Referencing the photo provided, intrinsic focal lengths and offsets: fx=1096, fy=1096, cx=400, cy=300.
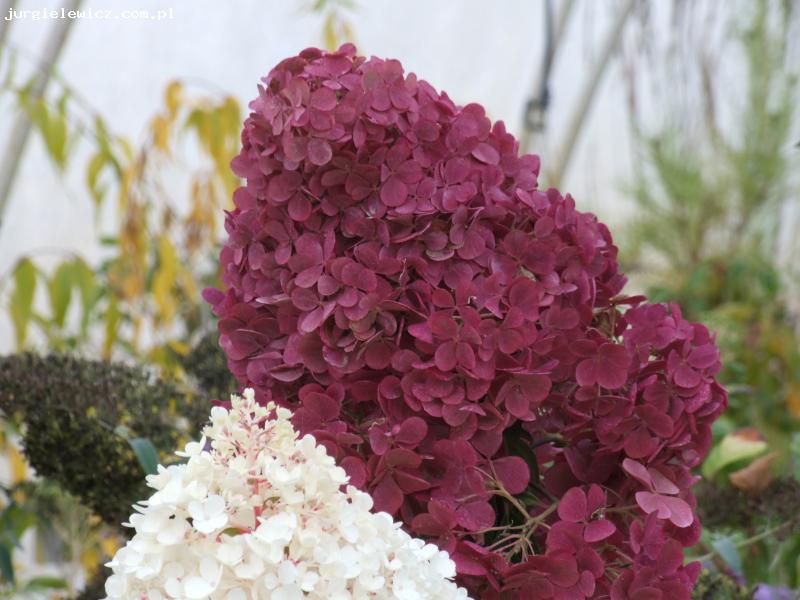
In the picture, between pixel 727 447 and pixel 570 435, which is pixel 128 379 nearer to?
pixel 570 435

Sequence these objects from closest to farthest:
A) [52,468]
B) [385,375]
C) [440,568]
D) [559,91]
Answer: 1. [440,568]
2. [385,375]
3. [52,468]
4. [559,91]

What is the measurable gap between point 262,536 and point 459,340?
0.16 m

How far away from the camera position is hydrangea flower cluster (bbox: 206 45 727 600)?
0.54 m

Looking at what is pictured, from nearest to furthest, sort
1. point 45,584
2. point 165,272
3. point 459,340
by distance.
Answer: point 459,340
point 45,584
point 165,272

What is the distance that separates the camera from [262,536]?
417 millimetres

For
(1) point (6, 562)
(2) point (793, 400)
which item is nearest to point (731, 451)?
(1) point (6, 562)

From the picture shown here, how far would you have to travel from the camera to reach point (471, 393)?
538 millimetres

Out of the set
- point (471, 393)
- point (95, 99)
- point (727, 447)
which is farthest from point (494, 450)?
point (95, 99)

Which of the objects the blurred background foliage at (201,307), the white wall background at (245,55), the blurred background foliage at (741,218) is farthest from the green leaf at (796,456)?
the white wall background at (245,55)

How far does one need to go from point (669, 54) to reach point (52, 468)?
2129 millimetres

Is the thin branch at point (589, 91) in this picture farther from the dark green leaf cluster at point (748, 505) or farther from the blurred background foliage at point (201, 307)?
the dark green leaf cluster at point (748, 505)

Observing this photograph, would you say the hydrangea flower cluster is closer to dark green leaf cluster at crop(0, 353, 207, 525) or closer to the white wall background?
dark green leaf cluster at crop(0, 353, 207, 525)

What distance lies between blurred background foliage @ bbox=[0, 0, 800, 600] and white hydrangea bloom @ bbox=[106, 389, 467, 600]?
0.81ft

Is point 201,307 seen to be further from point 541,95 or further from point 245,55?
point 245,55
